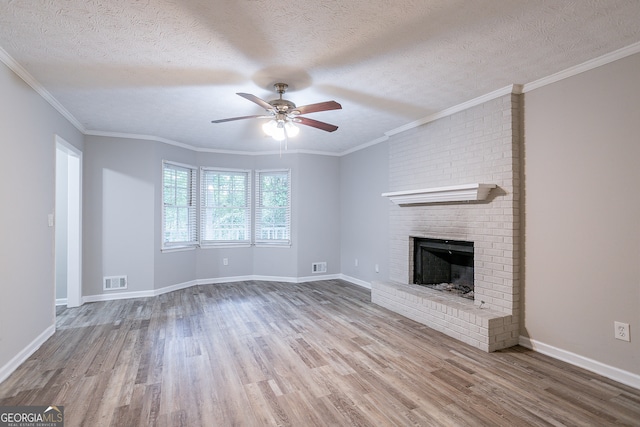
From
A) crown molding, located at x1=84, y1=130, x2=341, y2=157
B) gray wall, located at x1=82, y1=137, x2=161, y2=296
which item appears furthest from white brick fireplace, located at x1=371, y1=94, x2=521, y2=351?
gray wall, located at x1=82, y1=137, x2=161, y2=296

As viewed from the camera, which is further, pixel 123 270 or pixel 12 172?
pixel 123 270

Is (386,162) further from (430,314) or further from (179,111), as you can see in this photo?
(179,111)

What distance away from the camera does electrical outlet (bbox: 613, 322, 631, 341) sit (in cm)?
244

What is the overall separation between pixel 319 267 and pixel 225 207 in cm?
213

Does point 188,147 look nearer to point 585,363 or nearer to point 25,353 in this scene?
point 25,353

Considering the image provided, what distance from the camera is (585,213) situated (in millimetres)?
2691

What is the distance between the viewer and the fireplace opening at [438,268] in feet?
13.8

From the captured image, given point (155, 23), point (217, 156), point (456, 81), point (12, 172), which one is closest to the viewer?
point (155, 23)

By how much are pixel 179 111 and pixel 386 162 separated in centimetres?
308

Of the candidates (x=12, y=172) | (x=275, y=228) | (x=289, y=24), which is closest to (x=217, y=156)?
(x=275, y=228)

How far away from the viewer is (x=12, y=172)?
8.80 ft

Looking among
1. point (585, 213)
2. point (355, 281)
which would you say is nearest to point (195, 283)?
point (355, 281)

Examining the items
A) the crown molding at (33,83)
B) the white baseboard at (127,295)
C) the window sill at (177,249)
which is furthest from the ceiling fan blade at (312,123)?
the white baseboard at (127,295)

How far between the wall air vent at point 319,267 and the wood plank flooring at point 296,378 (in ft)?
7.33
